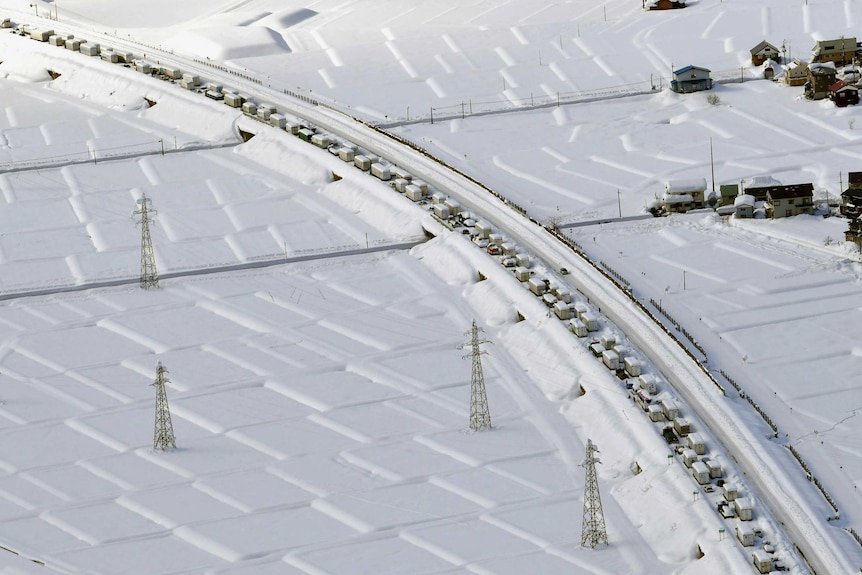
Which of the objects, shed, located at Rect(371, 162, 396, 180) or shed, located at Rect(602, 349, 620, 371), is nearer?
shed, located at Rect(602, 349, 620, 371)

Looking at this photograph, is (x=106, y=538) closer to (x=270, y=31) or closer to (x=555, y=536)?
(x=555, y=536)

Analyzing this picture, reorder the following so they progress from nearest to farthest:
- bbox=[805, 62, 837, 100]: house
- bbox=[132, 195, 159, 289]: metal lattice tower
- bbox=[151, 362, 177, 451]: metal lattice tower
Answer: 1. bbox=[151, 362, 177, 451]: metal lattice tower
2. bbox=[132, 195, 159, 289]: metal lattice tower
3. bbox=[805, 62, 837, 100]: house

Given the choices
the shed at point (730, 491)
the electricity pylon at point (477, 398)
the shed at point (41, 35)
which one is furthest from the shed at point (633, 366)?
the shed at point (41, 35)

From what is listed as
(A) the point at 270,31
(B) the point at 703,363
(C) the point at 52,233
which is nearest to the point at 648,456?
(B) the point at 703,363

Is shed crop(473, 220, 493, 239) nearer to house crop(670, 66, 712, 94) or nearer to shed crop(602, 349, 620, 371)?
shed crop(602, 349, 620, 371)

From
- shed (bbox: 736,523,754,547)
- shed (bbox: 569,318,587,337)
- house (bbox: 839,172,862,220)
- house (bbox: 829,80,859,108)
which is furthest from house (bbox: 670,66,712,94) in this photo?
shed (bbox: 736,523,754,547)

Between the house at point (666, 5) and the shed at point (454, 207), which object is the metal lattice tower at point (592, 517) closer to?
the shed at point (454, 207)
